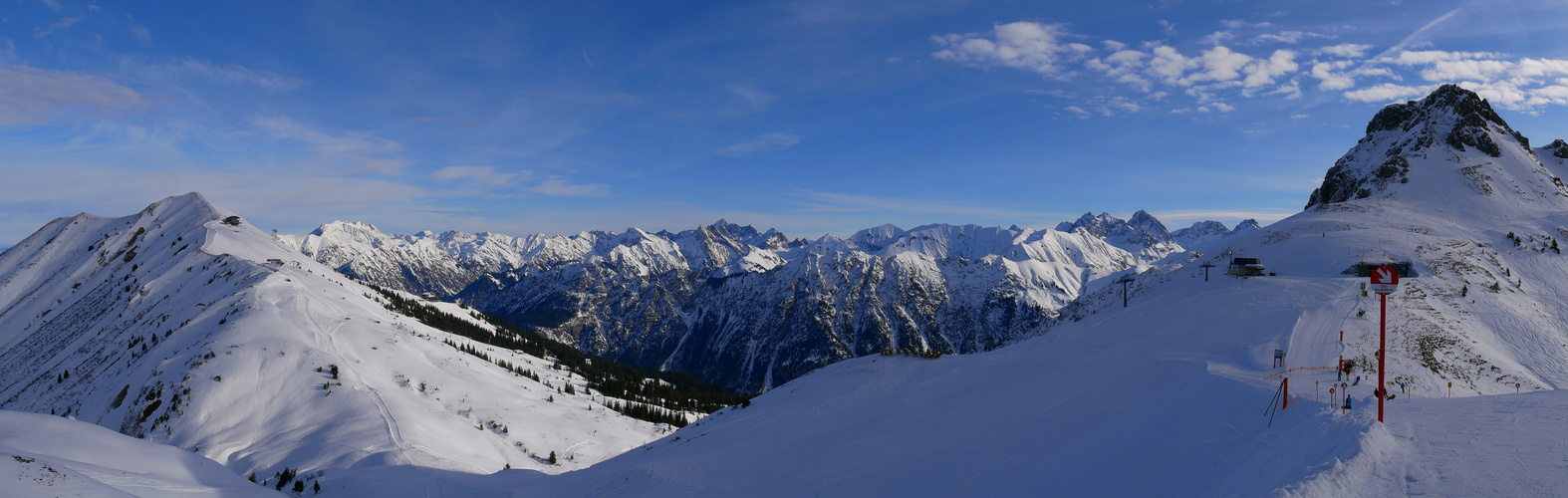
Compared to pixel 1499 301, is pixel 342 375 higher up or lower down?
lower down

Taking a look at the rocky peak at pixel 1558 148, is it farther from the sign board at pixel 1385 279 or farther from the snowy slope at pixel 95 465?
the snowy slope at pixel 95 465

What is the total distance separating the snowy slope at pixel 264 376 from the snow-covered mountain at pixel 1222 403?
18.3 meters

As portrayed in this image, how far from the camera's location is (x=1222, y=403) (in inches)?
773

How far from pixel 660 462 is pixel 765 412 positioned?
9156 mm

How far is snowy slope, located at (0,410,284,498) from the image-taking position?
13.3 metres

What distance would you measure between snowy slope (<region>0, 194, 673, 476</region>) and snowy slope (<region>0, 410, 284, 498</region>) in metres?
22.4

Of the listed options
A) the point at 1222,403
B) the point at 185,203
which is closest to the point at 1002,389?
the point at 1222,403

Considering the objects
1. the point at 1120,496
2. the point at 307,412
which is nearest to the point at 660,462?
the point at 1120,496

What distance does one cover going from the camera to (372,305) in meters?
96.9

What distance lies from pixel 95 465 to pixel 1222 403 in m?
33.0

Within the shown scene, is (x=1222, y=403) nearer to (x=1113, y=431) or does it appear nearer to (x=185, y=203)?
(x=1113, y=431)

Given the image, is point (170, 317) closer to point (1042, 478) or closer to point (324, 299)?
point (324, 299)

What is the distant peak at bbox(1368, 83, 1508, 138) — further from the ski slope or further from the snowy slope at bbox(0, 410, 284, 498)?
the snowy slope at bbox(0, 410, 284, 498)

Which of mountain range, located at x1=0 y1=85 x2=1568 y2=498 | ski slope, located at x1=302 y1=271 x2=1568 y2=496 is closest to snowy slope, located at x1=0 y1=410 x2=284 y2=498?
mountain range, located at x1=0 y1=85 x2=1568 y2=498
